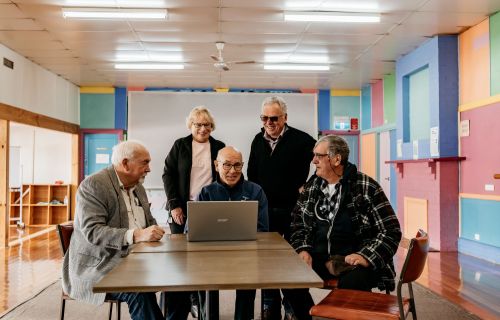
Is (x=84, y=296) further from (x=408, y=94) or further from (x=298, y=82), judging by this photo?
(x=298, y=82)

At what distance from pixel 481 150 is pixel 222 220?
4.83 m

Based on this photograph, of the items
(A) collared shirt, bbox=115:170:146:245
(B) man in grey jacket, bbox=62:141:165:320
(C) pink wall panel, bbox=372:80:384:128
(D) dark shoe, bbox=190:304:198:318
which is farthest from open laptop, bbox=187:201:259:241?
(C) pink wall panel, bbox=372:80:384:128

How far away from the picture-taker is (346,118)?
11406 millimetres

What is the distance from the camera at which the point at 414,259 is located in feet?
7.13

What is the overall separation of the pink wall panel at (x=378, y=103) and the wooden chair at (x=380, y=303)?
26.9 ft

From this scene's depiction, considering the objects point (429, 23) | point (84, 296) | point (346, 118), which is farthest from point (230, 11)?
point (346, 118)

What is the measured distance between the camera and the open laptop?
2.37m

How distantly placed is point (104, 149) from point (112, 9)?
237 inches

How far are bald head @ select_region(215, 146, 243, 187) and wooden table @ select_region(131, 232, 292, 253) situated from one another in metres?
0.42

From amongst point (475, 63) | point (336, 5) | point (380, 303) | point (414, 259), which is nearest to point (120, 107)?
point (336, 5)

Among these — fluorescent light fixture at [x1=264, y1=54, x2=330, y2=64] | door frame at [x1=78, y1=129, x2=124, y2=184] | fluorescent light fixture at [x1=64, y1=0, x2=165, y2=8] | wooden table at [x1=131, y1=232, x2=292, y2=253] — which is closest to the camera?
wooden table at [x1=131, y1=232, x2=292, y2=253]

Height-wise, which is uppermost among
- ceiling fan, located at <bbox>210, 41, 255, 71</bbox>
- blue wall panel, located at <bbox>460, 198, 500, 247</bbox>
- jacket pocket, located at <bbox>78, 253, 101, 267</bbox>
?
ceiling fan, located at <bbox>210, 41, 255, 71</bbox>

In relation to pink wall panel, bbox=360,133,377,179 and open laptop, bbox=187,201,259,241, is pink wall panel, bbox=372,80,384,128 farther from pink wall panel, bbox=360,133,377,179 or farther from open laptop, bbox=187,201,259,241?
open laptop, bbox=187,201,259,241

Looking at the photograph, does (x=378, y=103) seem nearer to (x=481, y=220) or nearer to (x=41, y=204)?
(x=481, y=220)
